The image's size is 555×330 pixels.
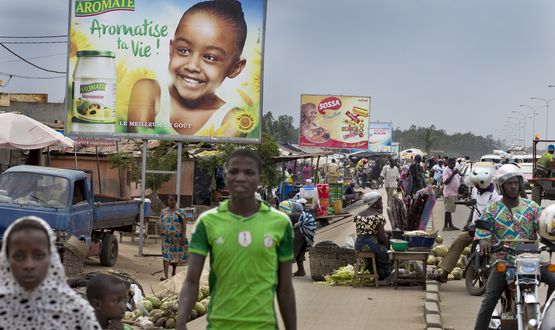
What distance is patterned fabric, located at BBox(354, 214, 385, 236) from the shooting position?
1549 centimetres

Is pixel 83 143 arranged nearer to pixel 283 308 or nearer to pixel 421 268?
pixel 421 268

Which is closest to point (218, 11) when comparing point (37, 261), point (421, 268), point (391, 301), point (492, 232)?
point (421, 268)

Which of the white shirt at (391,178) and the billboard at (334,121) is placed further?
the billboard at (334,121)

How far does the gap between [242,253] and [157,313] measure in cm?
752

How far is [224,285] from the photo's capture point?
5.30 meters

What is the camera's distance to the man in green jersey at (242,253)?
5254mm

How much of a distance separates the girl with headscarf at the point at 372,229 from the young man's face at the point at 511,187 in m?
7.01

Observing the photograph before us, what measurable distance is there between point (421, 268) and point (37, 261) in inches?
495

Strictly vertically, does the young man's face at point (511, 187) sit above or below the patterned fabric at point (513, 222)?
above

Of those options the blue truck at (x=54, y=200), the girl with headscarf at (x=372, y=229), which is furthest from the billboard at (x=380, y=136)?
the girl with headscarf at (x=372, y=229)

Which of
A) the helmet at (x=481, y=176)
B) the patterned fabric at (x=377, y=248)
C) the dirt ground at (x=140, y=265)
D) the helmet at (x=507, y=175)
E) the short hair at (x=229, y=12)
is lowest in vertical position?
the dirt ground at (x=140, y=265)

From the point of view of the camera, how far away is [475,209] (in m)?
15.7

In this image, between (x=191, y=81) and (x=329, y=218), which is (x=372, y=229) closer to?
(x=191, y=81)

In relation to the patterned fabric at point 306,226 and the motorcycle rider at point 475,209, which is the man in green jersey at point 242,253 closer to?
the motorcycle rider at point 475,209
